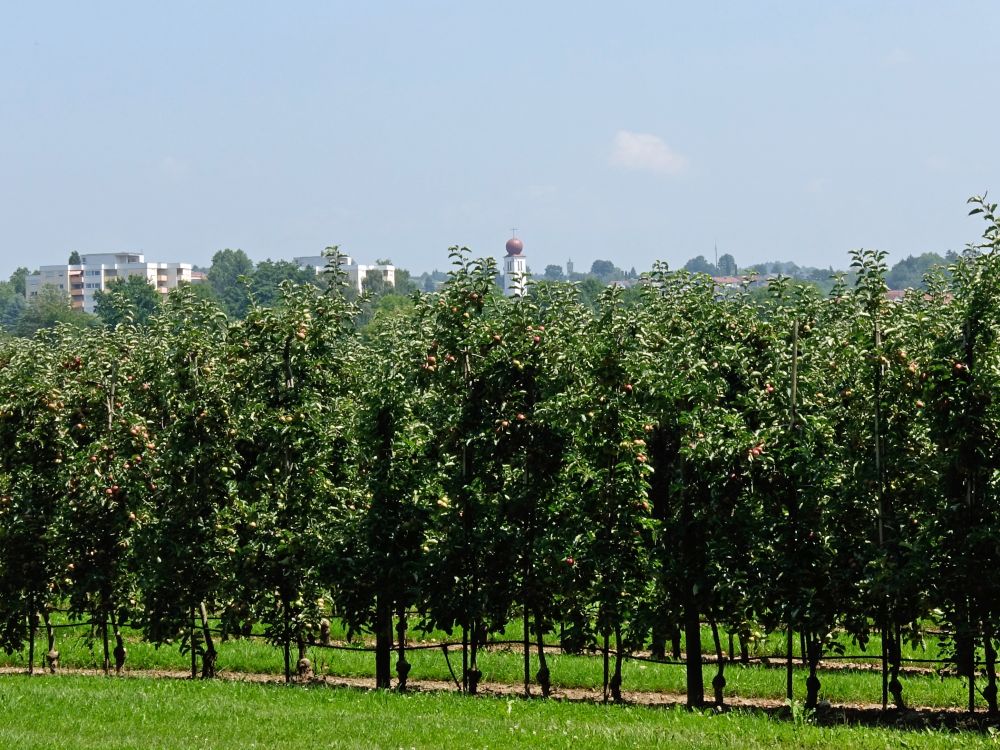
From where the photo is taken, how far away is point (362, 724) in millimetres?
16516

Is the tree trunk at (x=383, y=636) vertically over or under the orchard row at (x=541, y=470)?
under

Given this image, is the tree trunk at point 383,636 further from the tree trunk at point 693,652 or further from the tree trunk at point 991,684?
the tree trunk at point 991,684

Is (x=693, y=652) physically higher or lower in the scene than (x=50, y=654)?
higher

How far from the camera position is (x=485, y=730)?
1602cm

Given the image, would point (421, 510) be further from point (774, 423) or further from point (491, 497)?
point (774, 423)

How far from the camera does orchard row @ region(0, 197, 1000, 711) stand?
1845 cm

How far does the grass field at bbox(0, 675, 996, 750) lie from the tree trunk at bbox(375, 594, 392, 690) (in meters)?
1.77

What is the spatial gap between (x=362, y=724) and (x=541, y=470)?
570 centimetres

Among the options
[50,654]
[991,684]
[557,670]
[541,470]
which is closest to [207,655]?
[50,654]

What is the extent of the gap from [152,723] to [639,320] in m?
9.56

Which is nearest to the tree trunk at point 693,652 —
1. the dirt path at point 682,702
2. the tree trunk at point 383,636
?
the dirt path at point 682,702

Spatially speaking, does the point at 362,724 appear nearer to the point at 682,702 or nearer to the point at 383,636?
the point at 383,636

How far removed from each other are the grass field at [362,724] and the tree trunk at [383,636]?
1775mm

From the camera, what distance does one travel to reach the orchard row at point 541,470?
18453 millimetres
